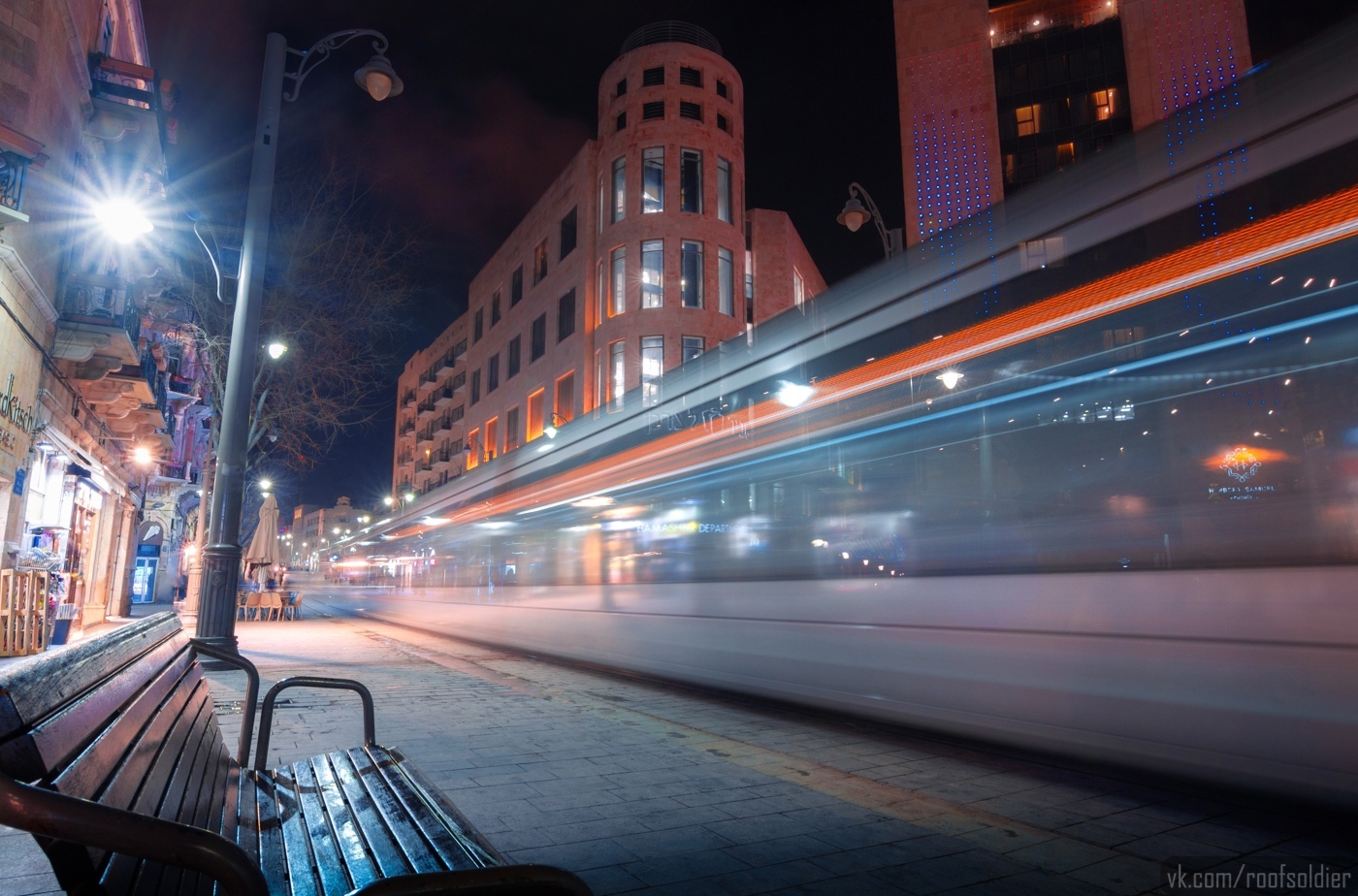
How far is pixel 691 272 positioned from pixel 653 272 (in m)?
1.36

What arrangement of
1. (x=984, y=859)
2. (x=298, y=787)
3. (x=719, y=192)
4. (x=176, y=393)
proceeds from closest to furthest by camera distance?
(x=298, y=787) → (x=984, y=859) → (x=176, y=393) → (x=719, y=192)

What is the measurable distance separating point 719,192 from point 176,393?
1988 cm

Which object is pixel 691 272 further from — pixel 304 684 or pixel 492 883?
pixel 492 883

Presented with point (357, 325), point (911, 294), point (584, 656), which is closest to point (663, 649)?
point (584, 656)

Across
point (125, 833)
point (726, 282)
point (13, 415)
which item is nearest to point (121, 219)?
point (13, 415)

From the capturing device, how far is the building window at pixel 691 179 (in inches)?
1150

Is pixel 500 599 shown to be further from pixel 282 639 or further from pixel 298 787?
pixel 298 787

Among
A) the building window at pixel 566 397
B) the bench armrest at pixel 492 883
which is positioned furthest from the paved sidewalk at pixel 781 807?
the building window at pixel 566 397

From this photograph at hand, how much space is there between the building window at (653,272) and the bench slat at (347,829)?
1027 inches

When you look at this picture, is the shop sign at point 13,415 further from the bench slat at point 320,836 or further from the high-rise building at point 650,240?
the high-rise building at point 650,240

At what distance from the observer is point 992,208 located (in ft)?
17.5

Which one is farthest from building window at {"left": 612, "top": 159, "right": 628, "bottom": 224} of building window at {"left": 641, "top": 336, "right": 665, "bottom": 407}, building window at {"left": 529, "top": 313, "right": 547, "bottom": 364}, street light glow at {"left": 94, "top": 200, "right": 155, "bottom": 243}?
street light glow at {"left": 94, "top": 200, "right": 155, "bottom": 243}

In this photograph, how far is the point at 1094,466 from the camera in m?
4.76

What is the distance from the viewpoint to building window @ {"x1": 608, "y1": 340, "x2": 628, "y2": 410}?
28.5 metres
